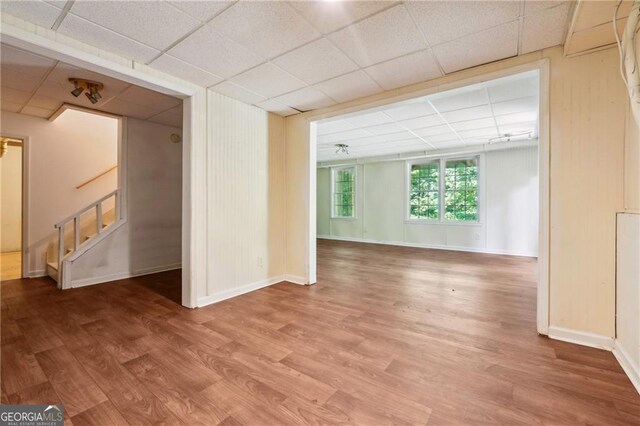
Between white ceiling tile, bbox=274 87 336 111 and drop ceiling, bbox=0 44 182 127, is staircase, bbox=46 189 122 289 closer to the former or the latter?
drop ceiling, bbox=0 44 182 127

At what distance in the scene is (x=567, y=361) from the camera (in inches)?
76.0

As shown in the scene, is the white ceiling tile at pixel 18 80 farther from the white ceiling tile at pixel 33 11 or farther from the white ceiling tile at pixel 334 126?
the white ceiling tile at pixel 334 126

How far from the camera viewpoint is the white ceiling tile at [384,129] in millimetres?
4770

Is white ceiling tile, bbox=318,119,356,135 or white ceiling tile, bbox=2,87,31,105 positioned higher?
white ceiling tile, bbox=318,119,356,135

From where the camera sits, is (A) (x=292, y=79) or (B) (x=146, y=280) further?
(B) (x=146, y=280)

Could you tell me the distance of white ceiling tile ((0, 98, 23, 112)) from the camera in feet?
12.0

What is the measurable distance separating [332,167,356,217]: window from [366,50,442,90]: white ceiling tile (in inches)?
224

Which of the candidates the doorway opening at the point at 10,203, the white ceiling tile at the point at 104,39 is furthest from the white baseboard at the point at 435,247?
the doorway opening at the point at 10,203

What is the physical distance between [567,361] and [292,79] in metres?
3.33

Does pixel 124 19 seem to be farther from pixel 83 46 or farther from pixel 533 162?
pixel 533 162

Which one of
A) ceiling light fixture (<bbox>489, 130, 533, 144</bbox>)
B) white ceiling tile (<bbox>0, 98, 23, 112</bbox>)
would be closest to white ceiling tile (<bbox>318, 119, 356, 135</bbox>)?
ceiling light fixture (<bbox>489, 130, 533, 144</bbox>)

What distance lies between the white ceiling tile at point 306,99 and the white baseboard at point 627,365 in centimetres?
344

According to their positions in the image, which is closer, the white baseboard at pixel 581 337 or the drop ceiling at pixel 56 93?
the white baseboard at pixel 581 337

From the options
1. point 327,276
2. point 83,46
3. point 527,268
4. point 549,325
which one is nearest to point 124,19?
point 83,46
